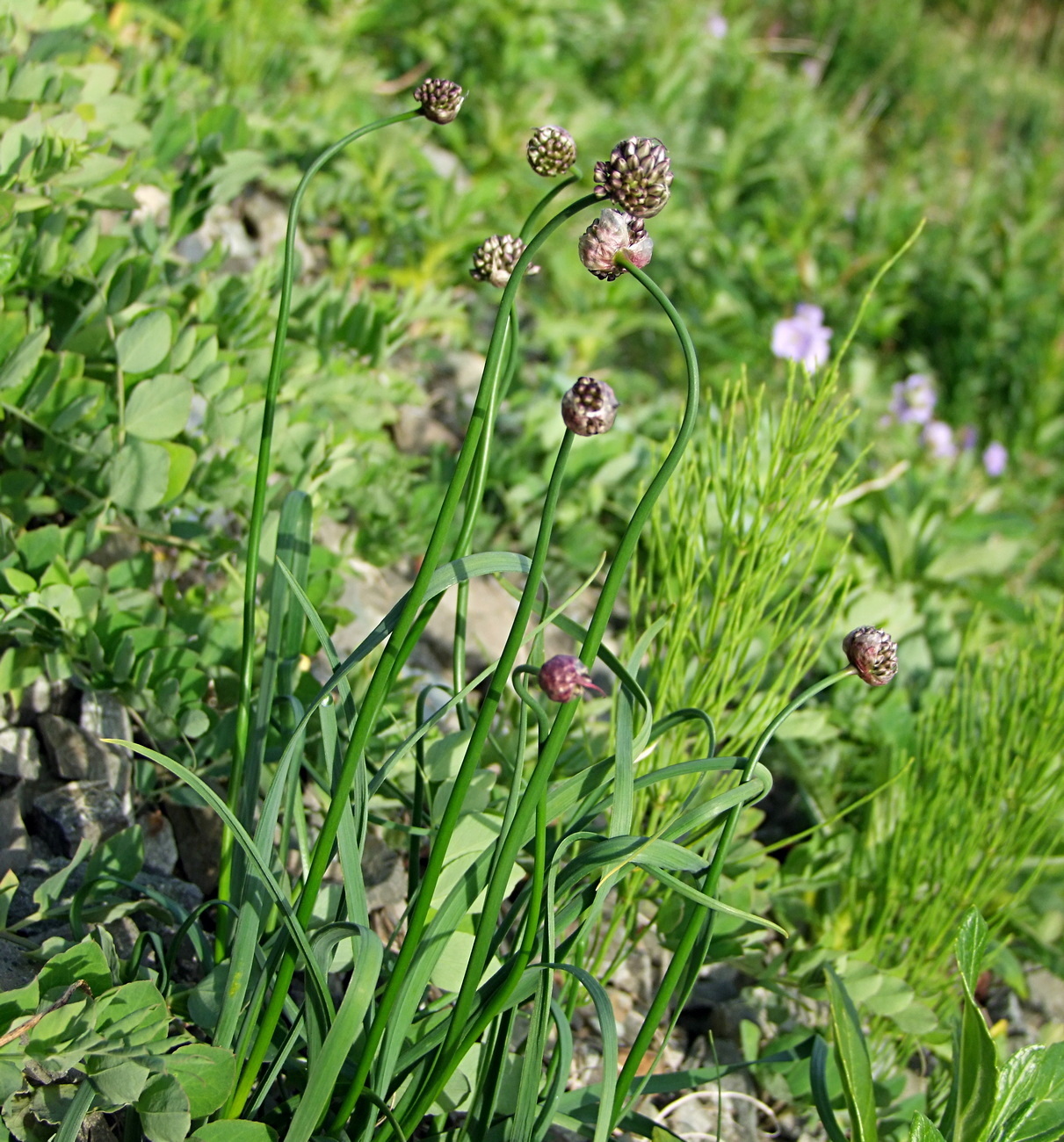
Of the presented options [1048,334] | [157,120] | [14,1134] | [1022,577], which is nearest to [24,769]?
[14,1134]

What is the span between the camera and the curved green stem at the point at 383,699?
73 centimetres

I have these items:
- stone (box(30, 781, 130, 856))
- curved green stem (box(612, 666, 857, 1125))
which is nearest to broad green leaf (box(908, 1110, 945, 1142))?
curved green stem (box(612, 666, 857, 1125))

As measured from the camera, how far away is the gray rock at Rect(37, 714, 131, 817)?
1.27 m

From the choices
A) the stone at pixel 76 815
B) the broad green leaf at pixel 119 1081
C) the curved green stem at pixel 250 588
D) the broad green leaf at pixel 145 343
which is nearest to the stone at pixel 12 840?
the stone at pixel 76 815

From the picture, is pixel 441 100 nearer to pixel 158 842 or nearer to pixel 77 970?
pixel 77 970

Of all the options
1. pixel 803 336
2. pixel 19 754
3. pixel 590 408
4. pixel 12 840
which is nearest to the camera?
pixel 590 408

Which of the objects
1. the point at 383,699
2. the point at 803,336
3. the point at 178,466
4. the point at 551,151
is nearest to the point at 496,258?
the point at 551,151

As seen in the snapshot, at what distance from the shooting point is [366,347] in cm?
187

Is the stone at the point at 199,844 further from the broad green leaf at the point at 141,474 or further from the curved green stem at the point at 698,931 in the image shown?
the curved green stem at the point at 698,931

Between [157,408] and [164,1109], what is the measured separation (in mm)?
759

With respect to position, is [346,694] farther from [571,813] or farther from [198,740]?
[198,740]

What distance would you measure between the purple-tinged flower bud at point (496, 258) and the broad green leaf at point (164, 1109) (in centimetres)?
63

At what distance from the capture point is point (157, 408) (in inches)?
50.2

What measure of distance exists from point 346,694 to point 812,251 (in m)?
3.23
